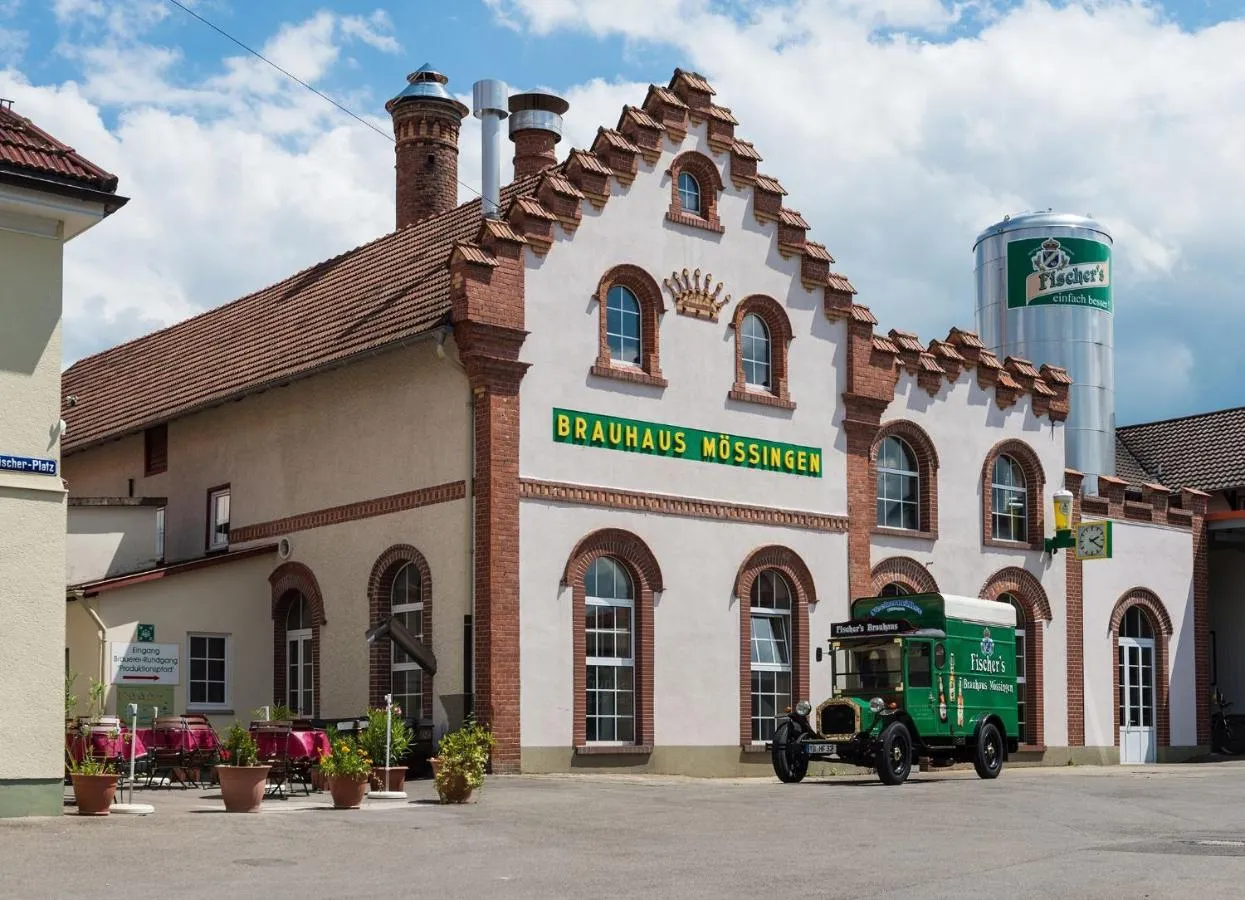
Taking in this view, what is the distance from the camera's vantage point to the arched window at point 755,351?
1164 inches

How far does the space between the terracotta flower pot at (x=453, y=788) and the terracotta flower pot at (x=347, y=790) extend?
95 cm

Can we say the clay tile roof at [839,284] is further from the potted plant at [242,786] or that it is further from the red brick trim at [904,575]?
the potted plant at [242,786]

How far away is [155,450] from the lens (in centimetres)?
3403

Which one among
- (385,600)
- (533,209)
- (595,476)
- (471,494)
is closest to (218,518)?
(385,600)

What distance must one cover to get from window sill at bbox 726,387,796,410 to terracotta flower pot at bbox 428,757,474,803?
1042cm

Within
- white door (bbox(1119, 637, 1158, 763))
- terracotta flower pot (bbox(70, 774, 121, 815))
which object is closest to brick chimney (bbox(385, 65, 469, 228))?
white door (bbox(1119, 637, 1158, 763))

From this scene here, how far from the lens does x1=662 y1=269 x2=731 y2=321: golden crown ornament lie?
2836 centimetres

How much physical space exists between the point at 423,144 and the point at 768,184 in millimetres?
11232

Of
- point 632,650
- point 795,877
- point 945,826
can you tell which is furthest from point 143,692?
point 795,877

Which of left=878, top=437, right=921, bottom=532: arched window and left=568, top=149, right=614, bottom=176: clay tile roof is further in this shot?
left=878, top=437, right=921, bottom=532: arched window

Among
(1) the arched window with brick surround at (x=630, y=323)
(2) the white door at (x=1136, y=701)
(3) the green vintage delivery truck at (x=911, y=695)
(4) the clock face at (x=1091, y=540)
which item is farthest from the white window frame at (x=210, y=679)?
(2) the white door at (x=1136, y=701)

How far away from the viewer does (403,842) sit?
1606 cm

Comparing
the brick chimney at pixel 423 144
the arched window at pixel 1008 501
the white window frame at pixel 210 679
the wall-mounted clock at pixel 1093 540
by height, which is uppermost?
the brick chimney at pixel 423 144

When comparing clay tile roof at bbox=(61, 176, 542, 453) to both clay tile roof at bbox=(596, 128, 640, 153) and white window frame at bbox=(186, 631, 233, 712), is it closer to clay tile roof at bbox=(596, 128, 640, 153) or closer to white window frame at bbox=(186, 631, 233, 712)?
clay tile roof at bbox=(596, 128, 640, 153)
